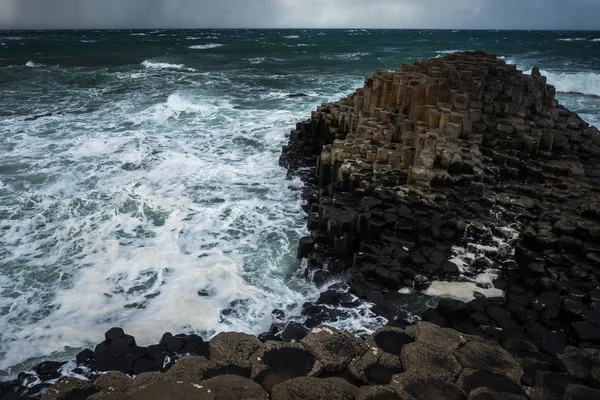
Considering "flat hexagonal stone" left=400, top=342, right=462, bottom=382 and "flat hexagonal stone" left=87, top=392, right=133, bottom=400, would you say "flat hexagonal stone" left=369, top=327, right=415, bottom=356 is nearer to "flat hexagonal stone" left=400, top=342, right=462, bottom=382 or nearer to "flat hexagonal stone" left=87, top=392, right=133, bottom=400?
"flat hexagonal stone" left=400, top=342, right=462, bottom=382

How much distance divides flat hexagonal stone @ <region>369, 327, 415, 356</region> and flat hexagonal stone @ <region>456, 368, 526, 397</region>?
766 mm

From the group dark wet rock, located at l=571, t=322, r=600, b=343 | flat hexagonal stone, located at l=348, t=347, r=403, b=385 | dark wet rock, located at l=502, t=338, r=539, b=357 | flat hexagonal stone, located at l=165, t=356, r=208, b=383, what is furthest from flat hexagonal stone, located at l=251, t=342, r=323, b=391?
dark wet rock, located at l=571, t=322, r=600, b=343

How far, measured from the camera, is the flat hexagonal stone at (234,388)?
14.0ft

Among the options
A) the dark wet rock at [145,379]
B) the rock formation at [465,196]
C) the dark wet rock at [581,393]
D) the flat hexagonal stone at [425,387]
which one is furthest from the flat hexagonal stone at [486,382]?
the dark wet rock at [145,379]

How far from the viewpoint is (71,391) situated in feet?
15.0

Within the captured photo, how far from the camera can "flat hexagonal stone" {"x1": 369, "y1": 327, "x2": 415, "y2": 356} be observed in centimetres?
532

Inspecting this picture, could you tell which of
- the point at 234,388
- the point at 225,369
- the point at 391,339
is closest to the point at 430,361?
the point at 391,339

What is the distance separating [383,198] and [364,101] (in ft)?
20.8

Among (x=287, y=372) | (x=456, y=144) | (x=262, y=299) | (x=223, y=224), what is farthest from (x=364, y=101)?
(x=287, y=372)

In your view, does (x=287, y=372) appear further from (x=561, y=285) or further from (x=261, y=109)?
(x=261, y=109)

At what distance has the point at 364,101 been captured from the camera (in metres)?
15.5

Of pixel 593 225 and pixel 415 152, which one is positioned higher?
pixel 415 152

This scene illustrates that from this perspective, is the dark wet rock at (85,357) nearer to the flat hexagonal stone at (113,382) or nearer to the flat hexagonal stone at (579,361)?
the flat hexagonal stone at (113,382)

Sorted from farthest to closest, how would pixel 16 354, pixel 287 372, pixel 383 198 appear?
pixel 383 198 → pixel 16 354 → pixel 287 372
